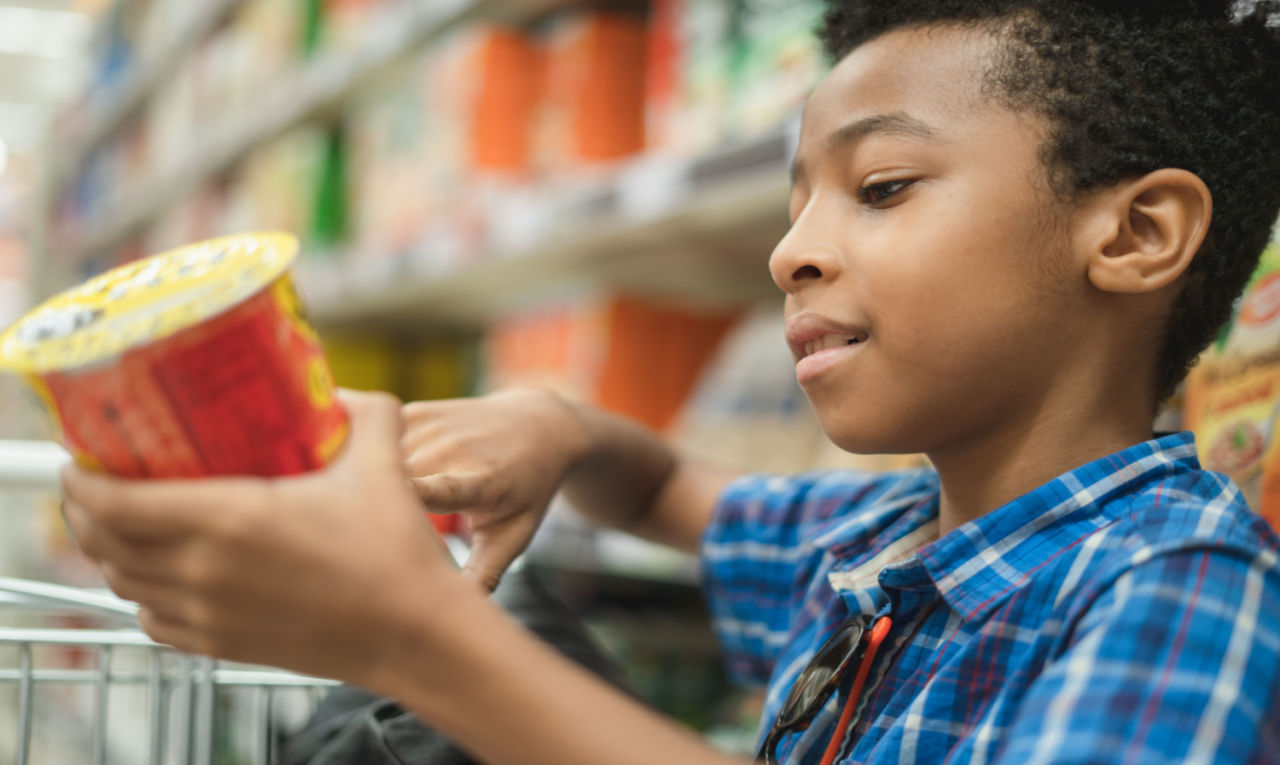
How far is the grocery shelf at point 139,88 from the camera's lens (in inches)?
139

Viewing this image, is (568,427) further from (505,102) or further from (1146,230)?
(505,102)

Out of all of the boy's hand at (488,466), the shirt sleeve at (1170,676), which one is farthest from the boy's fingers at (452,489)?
the shirt sleeve at (1170,676)

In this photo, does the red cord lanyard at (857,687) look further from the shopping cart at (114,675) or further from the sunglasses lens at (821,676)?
A: the shopping cart at (114,675)

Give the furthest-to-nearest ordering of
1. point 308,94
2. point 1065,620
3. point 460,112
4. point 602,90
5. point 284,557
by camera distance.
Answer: point 308,94 < point 460,112 < point 602,90 < point 1065,620 < point 284,557

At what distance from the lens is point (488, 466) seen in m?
0.81

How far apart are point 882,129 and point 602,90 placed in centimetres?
116

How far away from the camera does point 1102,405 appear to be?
70cm

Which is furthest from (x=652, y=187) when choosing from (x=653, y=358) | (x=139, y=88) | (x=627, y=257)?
(x=139, y=88)

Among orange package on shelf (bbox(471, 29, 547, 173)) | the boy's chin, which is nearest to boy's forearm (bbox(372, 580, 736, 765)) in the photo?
the boy's chin

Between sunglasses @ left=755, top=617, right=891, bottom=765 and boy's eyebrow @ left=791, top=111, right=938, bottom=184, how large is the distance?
32 centimetres

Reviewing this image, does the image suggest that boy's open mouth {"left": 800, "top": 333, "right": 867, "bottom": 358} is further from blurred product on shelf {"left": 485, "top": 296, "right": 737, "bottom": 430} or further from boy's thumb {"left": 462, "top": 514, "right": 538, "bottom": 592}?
blurred product on shelf {"left": 485, "top": 296, "right": 737, "bottom": 430}

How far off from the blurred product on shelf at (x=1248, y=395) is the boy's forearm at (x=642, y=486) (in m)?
0.44

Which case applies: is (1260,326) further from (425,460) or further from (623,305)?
(623,305)

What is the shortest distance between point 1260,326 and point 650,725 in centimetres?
64
